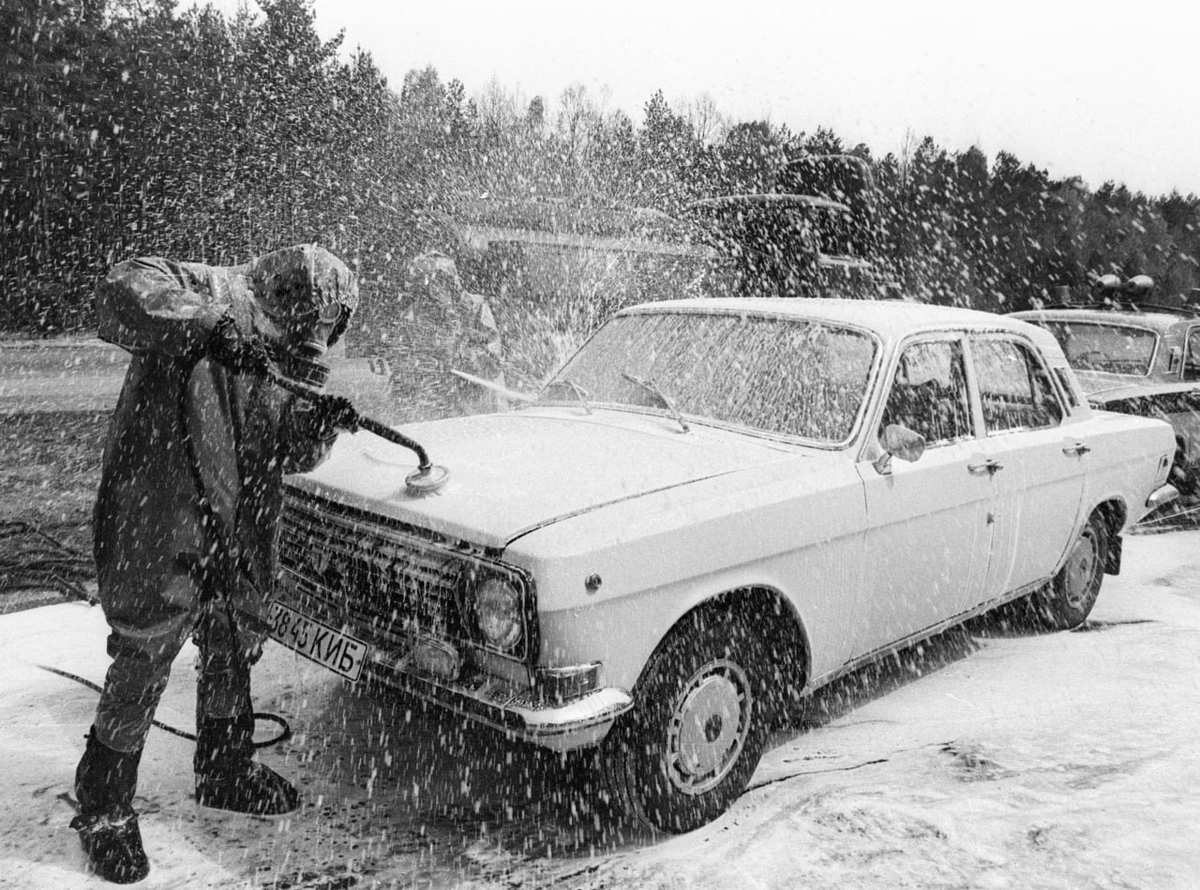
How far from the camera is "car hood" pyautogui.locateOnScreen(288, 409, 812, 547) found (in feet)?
10.5

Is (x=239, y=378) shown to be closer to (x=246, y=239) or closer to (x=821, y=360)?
(x=821, y=360)

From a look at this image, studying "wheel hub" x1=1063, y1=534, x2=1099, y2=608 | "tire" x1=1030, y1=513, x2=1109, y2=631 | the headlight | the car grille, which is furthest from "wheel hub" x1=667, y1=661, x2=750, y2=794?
"wheel hub" x1=1063, y1=534, x2=1099, y2=608

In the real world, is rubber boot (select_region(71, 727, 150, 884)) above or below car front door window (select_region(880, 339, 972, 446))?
below

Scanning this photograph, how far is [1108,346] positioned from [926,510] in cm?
585

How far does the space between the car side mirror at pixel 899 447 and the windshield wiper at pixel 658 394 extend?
2.53 ft

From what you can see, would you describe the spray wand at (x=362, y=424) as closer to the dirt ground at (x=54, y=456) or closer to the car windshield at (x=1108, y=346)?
the dirt ground at (x=54, y=456)

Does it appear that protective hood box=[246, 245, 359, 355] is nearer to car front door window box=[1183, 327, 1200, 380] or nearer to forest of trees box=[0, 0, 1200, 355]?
car front door window box=[1183, 327, 1200, 380]

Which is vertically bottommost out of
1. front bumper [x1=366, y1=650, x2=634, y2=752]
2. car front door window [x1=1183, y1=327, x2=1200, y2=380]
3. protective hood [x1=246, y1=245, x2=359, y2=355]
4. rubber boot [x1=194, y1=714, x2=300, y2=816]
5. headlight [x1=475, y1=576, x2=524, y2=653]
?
rubber boot [x1=194, y1=714, x2=300, y2=816]

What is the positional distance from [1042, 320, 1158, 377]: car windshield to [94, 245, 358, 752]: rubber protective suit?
769 cm

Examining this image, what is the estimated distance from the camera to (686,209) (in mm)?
16125

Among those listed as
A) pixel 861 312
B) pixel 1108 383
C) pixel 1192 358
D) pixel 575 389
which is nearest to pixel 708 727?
pixel 575 389

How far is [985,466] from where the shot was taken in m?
4.50

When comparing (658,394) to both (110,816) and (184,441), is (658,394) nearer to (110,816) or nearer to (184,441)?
(184,441)

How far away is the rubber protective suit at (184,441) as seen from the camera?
281 centimetres
